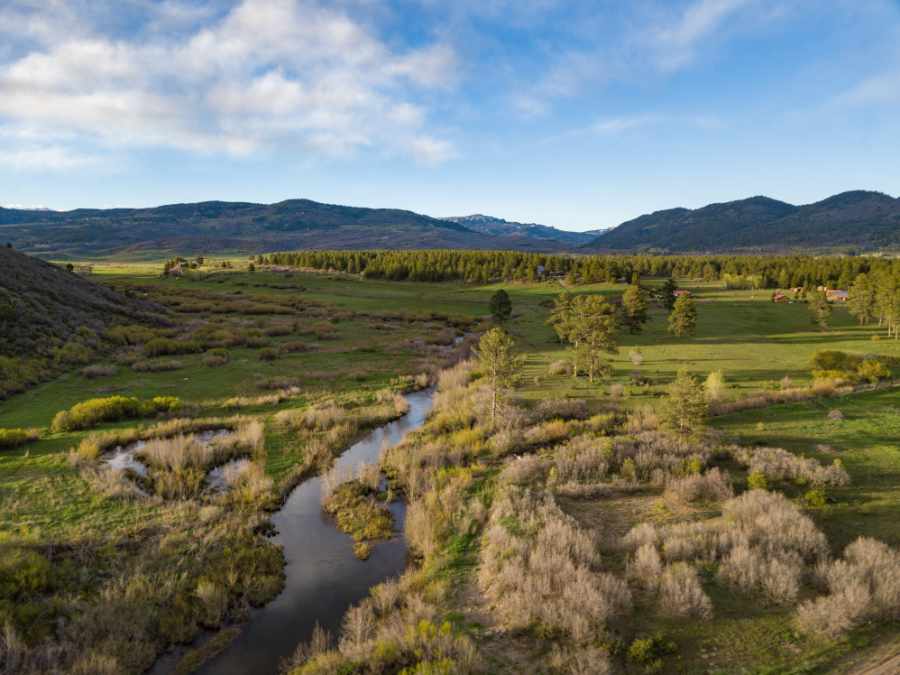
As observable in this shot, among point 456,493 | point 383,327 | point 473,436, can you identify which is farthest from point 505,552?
point 383,327

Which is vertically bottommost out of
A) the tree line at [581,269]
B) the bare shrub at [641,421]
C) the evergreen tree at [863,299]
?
the bare shrub at [641,421]

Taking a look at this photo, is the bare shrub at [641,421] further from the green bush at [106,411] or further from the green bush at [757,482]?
the green bush at [106,411]

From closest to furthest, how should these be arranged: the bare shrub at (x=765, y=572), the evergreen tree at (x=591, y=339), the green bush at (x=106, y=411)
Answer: the bare shrub at (x=765, y=572)
the green bush at (x=106, y=411)
the evergreen tree at (x=591, y=339)

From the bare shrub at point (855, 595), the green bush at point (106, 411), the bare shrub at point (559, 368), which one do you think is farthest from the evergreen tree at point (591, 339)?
the green bush at point (106, 411)

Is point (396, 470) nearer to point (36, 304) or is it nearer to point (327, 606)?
point (327, 606)

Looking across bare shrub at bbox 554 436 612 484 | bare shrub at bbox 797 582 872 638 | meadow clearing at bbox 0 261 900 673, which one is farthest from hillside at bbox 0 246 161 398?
bare shrub at bbox 797 582 872 638

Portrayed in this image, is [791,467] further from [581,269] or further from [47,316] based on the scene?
[581,269]

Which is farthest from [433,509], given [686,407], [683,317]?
[683,317]

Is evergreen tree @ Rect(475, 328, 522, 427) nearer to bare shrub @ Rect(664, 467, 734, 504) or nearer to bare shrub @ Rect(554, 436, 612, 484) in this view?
bare shrub @ Rect(554, 436, 612, 484)
